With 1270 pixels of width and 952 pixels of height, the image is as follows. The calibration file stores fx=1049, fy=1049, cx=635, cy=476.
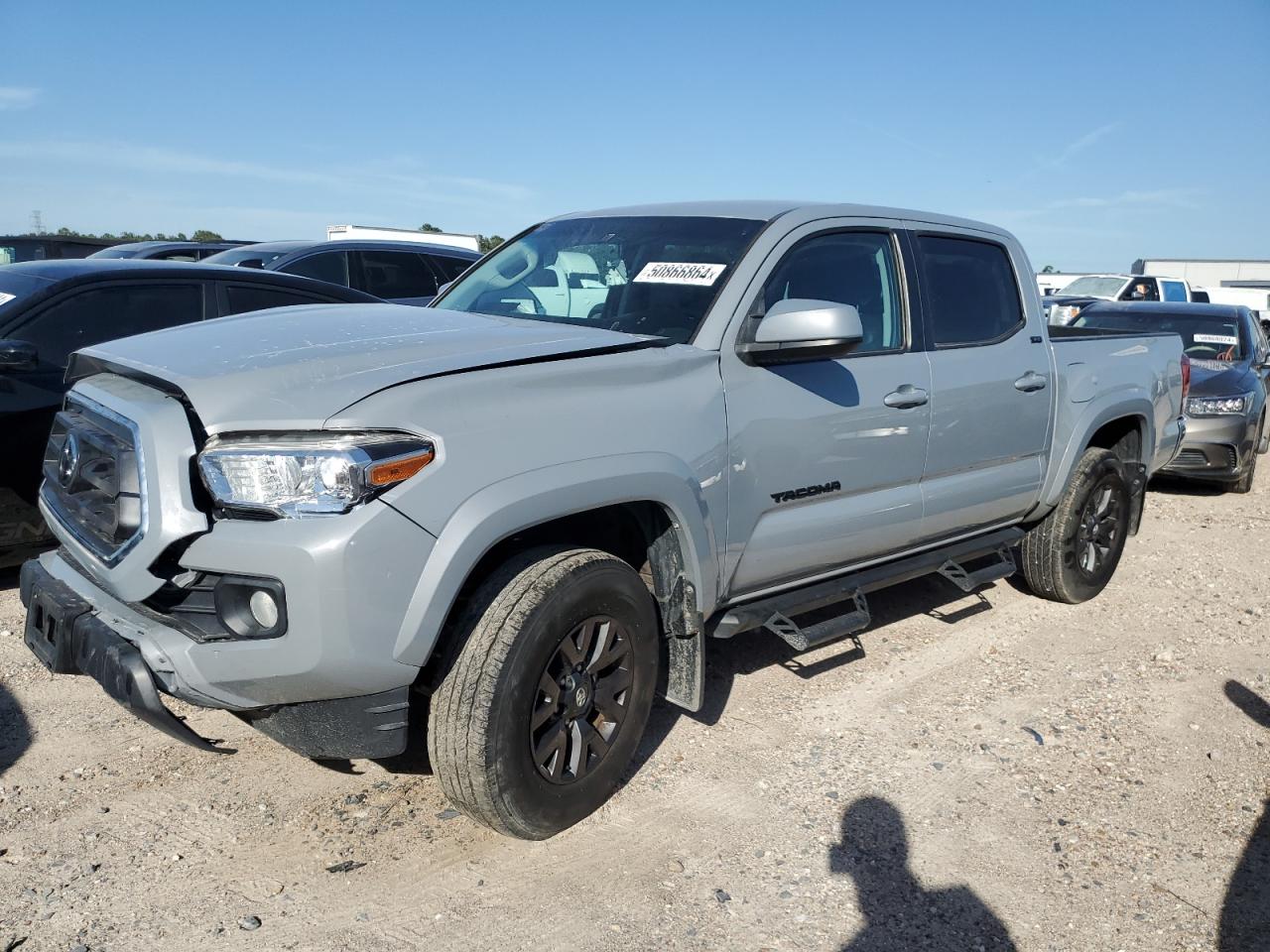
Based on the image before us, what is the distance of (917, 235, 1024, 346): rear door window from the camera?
4.49m

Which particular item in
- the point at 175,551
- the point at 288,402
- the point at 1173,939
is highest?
the point at 288,402

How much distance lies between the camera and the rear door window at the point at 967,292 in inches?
177

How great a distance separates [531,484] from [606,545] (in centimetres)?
80

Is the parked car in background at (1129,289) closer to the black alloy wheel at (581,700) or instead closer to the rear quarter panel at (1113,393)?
the rear quarter panel at (1113,393)

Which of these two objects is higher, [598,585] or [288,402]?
[288,402]

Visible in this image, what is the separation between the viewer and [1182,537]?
7543mm

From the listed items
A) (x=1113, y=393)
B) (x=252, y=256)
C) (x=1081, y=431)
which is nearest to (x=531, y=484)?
(x=1081, y=431)

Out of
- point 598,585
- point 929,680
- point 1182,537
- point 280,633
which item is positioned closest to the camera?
point 280,633

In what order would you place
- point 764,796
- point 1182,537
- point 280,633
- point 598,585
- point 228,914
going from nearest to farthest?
point 280,633, point 228,914, point 598,585, point 764,796, point 1182,537

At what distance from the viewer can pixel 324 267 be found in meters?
9.52

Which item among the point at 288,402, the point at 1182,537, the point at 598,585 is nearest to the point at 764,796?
the point at 598,585

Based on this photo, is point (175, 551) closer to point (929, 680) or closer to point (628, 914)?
A: point (628, 914)

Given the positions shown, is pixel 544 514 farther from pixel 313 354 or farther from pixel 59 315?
pixel 59 315

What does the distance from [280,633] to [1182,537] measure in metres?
6.92
